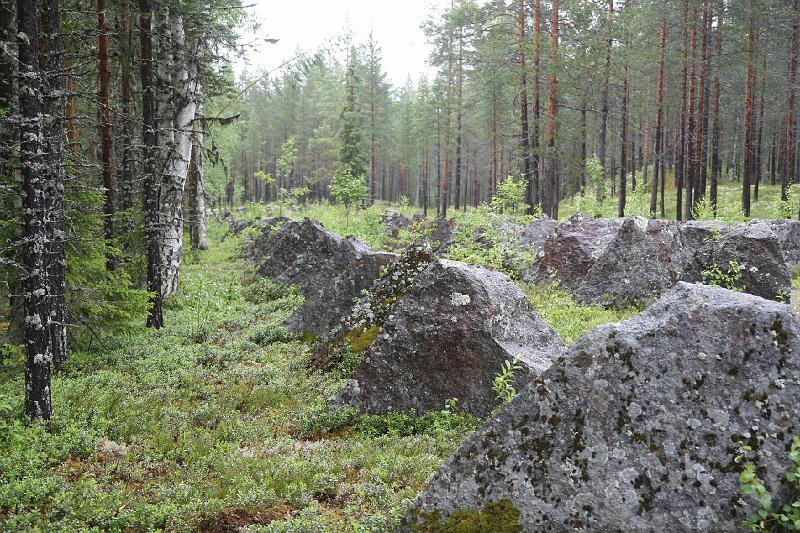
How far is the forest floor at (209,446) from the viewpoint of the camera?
4.55 m

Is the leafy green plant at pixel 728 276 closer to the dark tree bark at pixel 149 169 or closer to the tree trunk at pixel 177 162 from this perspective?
the dark tree bark at pixel 149 169

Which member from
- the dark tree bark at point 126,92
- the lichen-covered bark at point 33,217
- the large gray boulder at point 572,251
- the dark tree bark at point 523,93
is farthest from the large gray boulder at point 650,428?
the dark tree bark at point 523,93

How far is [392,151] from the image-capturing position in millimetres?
68125

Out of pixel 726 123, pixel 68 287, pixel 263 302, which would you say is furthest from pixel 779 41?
pixel 68 287

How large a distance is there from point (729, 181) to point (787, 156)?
22.6m

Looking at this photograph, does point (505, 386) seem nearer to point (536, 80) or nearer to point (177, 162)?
point (177, 162)

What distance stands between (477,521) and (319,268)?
12.6 meters

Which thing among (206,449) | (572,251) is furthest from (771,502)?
(572,251)

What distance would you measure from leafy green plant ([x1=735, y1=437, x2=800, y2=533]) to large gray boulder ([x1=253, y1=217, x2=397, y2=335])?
741 cm

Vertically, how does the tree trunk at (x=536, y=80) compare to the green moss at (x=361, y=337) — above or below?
above

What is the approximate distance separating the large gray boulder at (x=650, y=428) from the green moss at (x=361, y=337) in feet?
16.1

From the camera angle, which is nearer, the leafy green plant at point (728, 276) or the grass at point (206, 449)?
the grass at point (206, 449)

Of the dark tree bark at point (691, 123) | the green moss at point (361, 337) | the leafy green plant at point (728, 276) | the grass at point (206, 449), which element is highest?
the dark tree bark at point (691, 123)

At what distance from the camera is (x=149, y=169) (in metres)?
12.5
